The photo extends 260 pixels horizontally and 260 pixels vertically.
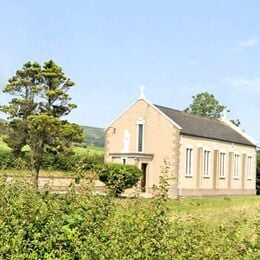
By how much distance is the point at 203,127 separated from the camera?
1917 inches

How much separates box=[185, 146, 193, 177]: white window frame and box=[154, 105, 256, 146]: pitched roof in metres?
1.26

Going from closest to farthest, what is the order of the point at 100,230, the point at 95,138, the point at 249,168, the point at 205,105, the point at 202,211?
1. the point at 100,230
2. the point at 202,211
3. the point at 95,138
4. the point at 249,168
5. the point at 205,105

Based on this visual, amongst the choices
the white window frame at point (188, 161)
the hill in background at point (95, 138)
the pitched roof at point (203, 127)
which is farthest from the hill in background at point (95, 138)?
the white window frame at point (188, 161)

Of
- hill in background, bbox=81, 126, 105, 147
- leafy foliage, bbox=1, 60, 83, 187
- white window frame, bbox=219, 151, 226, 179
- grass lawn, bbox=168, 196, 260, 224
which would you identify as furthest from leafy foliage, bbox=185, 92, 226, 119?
grass lawn, bbox=168, 196, 260, 224

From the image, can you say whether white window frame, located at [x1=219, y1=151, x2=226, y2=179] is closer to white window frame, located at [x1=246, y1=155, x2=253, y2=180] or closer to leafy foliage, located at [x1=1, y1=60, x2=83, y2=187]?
white window frame, located at [x1=246, y1=155, x2=253, y2=180]

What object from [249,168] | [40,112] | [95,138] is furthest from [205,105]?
[95,138]

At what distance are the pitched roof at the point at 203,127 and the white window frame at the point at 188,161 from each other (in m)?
1.26

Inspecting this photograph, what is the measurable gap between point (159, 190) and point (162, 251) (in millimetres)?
1004

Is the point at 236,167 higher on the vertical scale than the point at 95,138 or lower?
higher

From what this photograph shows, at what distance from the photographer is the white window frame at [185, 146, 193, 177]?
43969 millimetres

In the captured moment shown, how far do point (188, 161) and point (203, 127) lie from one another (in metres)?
5.31

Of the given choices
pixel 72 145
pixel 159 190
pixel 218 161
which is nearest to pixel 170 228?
pixel 159 190

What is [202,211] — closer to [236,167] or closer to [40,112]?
[40,112]

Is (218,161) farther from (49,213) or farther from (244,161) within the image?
(49,213)
